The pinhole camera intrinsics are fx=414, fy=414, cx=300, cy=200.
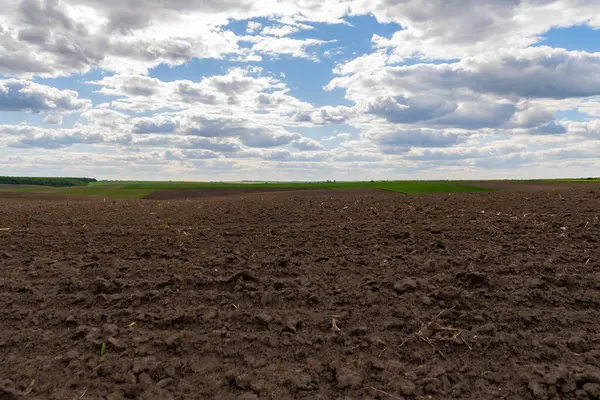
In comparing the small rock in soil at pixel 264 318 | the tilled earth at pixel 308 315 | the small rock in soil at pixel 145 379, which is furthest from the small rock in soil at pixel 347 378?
the small rock in soil at pixel 145 379

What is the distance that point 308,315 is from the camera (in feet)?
17.0

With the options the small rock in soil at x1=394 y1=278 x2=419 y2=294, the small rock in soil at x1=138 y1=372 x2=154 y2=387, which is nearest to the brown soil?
the small rock in soil at x1=394 y1=278 x2=419 y2=294

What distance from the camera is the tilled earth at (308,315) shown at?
402 cm

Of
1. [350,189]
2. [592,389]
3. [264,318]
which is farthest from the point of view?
[350,189]

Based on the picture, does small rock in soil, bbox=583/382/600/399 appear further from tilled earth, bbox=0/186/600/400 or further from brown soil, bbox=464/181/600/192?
brown soil, bbox=464/181/600/192

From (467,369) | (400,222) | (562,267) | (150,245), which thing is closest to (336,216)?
(400,222)

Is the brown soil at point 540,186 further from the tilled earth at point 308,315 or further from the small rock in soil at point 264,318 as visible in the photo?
the small rock in soil at point 264,318

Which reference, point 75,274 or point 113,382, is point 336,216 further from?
point 113,382

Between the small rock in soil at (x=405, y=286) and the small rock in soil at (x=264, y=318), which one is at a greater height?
the small rock in soil at (x=405, y=286)

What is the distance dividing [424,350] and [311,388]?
1363 millimetres

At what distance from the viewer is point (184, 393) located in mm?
3914

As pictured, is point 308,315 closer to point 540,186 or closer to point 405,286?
point 405,286

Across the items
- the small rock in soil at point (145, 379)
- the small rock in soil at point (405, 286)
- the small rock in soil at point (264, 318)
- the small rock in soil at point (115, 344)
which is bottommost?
the small rock in soil at point (145, 379)

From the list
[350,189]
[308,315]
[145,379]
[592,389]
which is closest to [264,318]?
[308,315]
